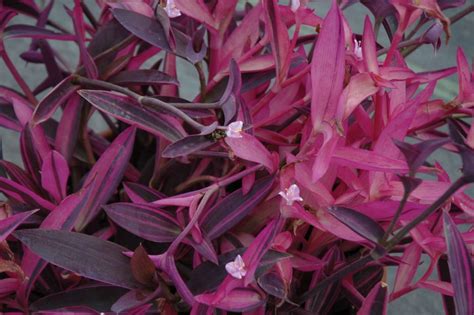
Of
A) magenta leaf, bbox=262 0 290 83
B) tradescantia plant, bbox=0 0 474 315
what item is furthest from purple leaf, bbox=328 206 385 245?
magenta leaf, bbox=262 0 290 83

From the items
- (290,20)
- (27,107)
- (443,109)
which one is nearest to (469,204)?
(443,109)

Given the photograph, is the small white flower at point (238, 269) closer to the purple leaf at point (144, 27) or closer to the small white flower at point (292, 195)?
the small white flower at point (292, 195)

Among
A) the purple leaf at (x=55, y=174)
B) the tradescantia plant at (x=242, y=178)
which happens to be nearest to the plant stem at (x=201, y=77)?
the tradescantia plant at (x=242, y=178)

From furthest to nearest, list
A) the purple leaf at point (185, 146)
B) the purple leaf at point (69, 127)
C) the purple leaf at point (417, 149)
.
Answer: the purple leaf at point (69, 127) < the purple leaf at point (185, 146) < the purple leaf at point (417, 149)

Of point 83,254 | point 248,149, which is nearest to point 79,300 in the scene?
point 83,254

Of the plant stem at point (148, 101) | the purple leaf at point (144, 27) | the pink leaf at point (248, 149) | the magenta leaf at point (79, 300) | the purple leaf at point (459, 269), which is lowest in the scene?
the magenta leaf at point (79, 300)

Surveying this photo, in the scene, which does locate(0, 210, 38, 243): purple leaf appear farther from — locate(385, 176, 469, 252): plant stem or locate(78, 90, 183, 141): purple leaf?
locate(385, 176, 469, 252): plant stem
